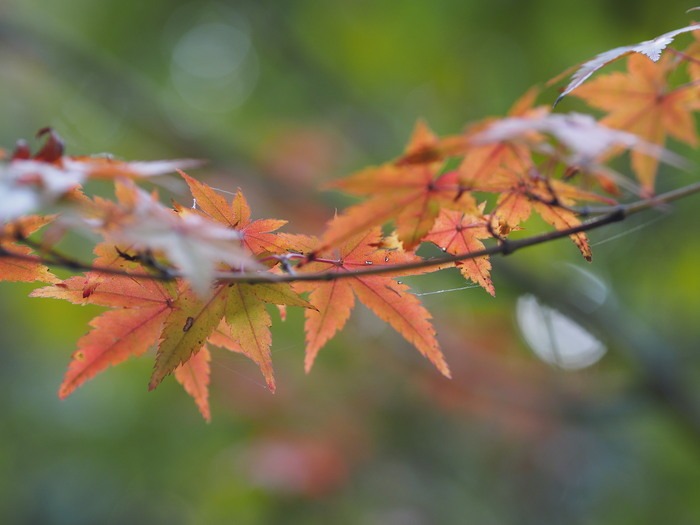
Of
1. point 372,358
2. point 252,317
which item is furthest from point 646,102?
point 372,358

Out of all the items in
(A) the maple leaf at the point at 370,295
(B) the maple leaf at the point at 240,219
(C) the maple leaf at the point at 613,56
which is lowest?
(A) the maple leaf at the point at 370,295

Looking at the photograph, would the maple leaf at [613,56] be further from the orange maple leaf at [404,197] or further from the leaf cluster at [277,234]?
the orange maple leaf at [404,197]

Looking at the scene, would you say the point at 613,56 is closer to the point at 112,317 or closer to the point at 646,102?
the point at 646,102

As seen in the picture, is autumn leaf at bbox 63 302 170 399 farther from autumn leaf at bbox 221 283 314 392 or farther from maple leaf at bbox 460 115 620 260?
maple leaf at bbox 460 115 620 260

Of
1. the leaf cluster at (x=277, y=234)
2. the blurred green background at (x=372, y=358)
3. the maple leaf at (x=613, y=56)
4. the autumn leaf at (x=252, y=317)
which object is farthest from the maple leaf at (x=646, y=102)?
the blurred green background at (x=372, y=358)

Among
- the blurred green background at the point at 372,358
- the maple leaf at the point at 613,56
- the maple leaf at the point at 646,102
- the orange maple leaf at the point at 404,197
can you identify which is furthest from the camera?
the blurred green background at the point at 372,358

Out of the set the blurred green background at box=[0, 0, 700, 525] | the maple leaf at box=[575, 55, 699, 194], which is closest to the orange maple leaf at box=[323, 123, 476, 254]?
the maple leaf at box=[575, 55, 699, 194]
